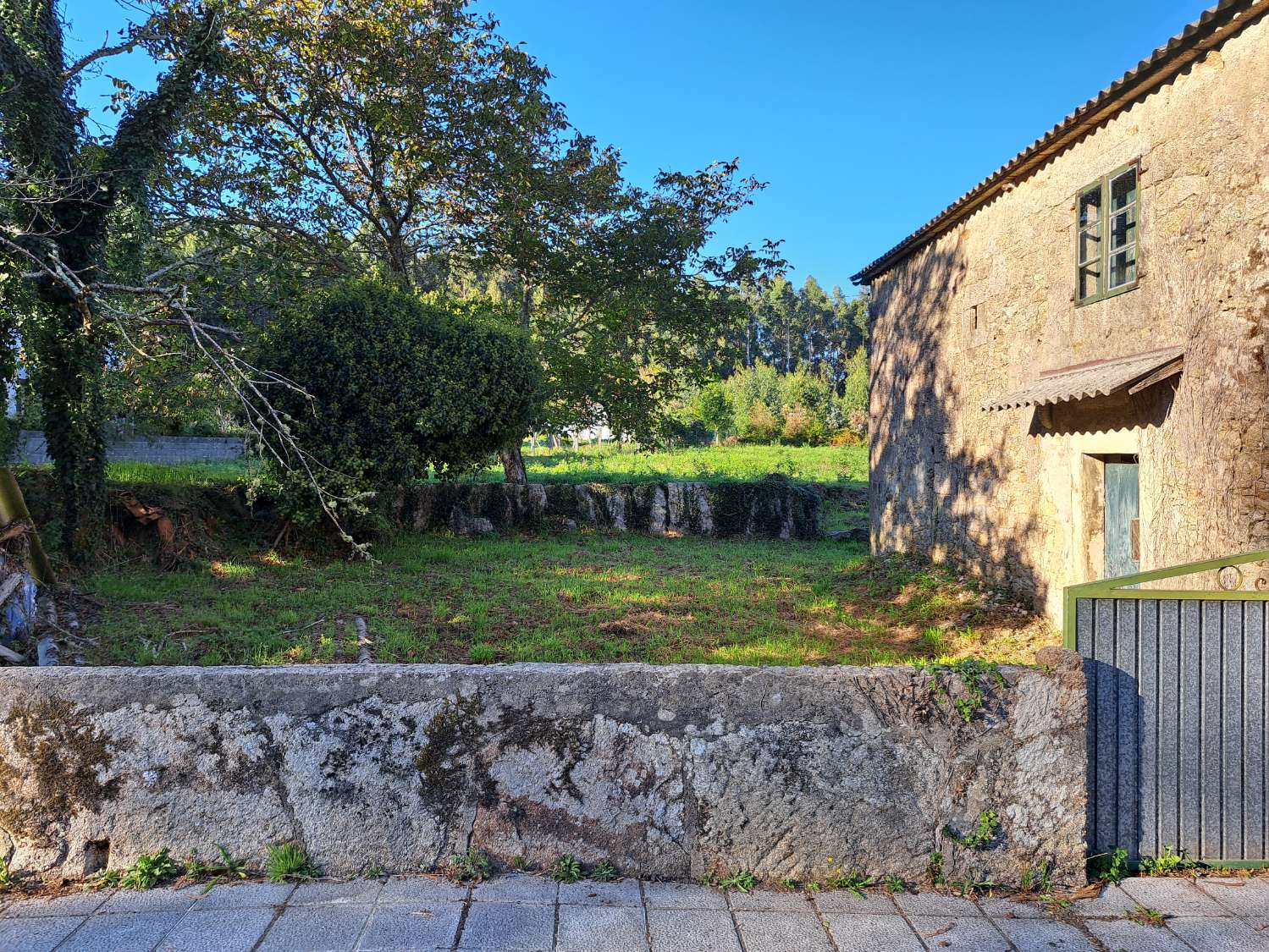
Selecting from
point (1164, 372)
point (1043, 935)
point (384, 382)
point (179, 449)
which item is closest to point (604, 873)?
point (1043, 935)

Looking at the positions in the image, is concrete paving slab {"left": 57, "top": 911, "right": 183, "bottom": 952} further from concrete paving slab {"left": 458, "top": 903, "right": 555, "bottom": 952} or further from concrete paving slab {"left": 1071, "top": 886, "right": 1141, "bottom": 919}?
concrete paving slab {"left": 1071, "top": 886, "right": 1141, "bottom": 919}

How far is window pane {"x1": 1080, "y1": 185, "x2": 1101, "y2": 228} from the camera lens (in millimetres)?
7734

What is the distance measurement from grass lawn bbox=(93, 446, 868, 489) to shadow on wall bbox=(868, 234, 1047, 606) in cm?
579

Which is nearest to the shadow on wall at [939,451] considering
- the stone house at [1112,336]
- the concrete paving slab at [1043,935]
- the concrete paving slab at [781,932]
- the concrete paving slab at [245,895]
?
the stone house at [1112,336]

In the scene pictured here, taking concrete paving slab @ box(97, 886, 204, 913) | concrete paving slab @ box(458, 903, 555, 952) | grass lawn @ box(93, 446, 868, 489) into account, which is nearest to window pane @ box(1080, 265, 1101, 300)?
concrete paving slab @ box(458, 903, 555, 952)

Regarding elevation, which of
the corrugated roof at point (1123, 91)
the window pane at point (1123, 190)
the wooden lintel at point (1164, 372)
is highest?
the corrugated roof at point (1123, 91)

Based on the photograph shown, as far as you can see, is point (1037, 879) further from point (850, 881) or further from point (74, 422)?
point (74, 422)

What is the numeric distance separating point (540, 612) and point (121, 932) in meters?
6.05

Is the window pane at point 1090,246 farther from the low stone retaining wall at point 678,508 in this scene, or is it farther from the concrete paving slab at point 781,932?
the low stone retaining wall at point 678,508

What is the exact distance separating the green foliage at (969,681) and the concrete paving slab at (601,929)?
4.81 feet

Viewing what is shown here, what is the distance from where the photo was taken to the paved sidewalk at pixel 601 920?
8.97 ft

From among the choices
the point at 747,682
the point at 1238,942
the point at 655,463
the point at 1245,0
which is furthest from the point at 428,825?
the point at 655,463

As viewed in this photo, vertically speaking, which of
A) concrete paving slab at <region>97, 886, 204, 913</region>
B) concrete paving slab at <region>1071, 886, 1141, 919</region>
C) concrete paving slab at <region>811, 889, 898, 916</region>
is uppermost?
concrete paving slab at <region>97, 886, 204, 913</region>

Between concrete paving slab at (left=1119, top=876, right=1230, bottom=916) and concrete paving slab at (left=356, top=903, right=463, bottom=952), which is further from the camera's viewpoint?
concrete paving slab at (left=1119, top=876, right=1230, bottom=916)
